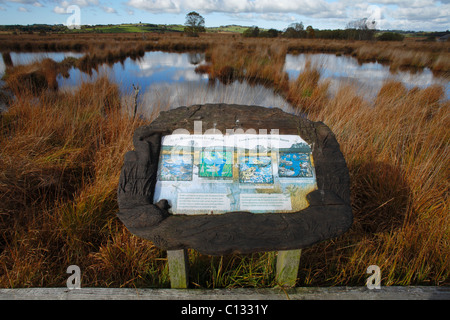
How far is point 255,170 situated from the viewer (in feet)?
4.08

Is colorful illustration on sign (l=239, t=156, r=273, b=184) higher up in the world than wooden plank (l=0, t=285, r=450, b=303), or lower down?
higher up

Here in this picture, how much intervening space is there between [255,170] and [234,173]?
0.11 metres

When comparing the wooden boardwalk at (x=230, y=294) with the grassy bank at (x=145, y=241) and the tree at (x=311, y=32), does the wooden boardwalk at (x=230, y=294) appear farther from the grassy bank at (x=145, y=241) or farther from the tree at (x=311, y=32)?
the tree at (x=311, y=32)

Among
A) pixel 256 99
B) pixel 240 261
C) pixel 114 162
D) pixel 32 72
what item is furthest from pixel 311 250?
pixel 32 72

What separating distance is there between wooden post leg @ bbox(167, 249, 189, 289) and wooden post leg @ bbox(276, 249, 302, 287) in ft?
1.69

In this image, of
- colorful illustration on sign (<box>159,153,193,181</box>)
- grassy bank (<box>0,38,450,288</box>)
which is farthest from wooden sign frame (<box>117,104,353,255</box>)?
grassy bank (<box>0,38,450,288</box>)

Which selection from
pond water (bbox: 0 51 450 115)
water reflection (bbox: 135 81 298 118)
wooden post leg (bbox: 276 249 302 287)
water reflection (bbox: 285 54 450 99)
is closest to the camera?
wooden post leg (bbox: 276 249 302 287)

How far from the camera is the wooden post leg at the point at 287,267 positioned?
1284 mm

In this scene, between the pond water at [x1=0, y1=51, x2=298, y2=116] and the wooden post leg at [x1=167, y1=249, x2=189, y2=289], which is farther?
the pond water at [x1=0, y1=51, x2=298, y2=116]

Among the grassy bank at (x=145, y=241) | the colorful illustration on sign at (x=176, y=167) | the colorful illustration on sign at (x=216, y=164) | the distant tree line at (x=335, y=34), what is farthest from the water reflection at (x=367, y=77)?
the distant tree line at (x=335, y=34)

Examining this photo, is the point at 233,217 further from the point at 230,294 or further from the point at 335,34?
the point at 335,34

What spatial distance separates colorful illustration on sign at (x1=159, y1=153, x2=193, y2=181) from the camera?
47.3 inches

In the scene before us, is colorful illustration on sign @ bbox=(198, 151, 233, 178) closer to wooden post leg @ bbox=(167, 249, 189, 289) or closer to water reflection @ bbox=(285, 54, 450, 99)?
wooden post leg @ bbox=(167, 249, 189, 289)

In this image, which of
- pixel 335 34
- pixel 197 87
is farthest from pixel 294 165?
pixel 335 34
